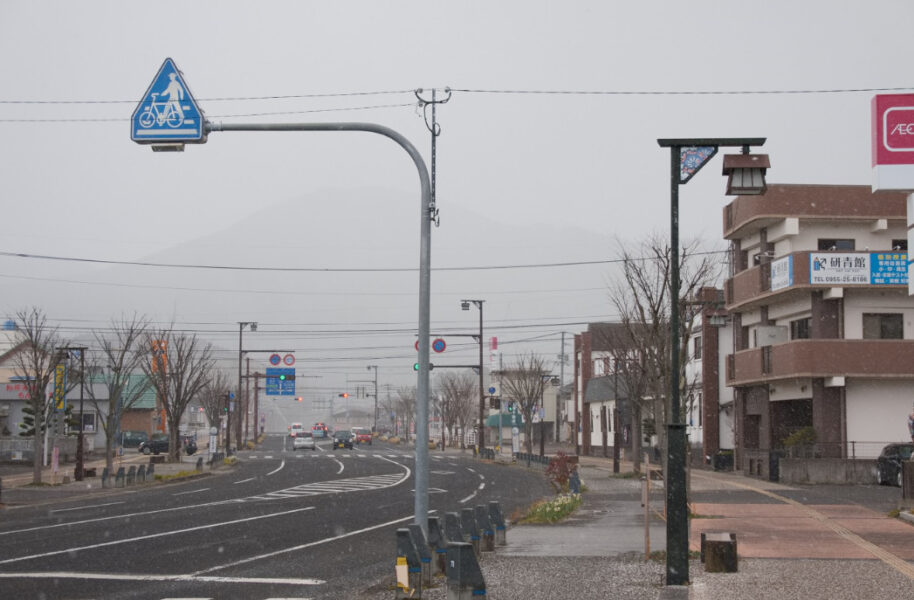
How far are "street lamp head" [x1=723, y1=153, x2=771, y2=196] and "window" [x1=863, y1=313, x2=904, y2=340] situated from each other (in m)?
27.9

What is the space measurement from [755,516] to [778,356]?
58.6ft

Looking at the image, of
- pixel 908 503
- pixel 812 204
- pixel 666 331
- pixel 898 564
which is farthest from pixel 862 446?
pixel 898 564

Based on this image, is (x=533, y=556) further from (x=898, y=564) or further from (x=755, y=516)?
(x=755, y=516)

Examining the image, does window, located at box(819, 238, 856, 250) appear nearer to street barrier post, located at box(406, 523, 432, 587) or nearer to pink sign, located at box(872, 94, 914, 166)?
pink sign, located at box(872, 94, 914, 166)

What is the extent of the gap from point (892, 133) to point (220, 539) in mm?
14389

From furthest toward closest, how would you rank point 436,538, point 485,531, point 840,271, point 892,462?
point 840,271
point 892,462
point 485,531
point 436,538

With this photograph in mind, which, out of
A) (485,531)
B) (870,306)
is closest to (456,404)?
(870,306)

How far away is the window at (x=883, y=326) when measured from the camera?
38625 mm

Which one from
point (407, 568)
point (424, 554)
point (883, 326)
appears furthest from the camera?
point (883, 326)

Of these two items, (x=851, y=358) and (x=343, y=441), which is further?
(x=343, y=441)

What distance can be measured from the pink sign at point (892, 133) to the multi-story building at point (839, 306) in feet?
62.6

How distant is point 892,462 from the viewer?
33.8m

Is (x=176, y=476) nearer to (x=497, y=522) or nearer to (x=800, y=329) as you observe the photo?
(x=800, y=329)

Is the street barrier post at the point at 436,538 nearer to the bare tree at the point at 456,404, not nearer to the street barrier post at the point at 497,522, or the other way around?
the street barrier post at the point at 497,522
